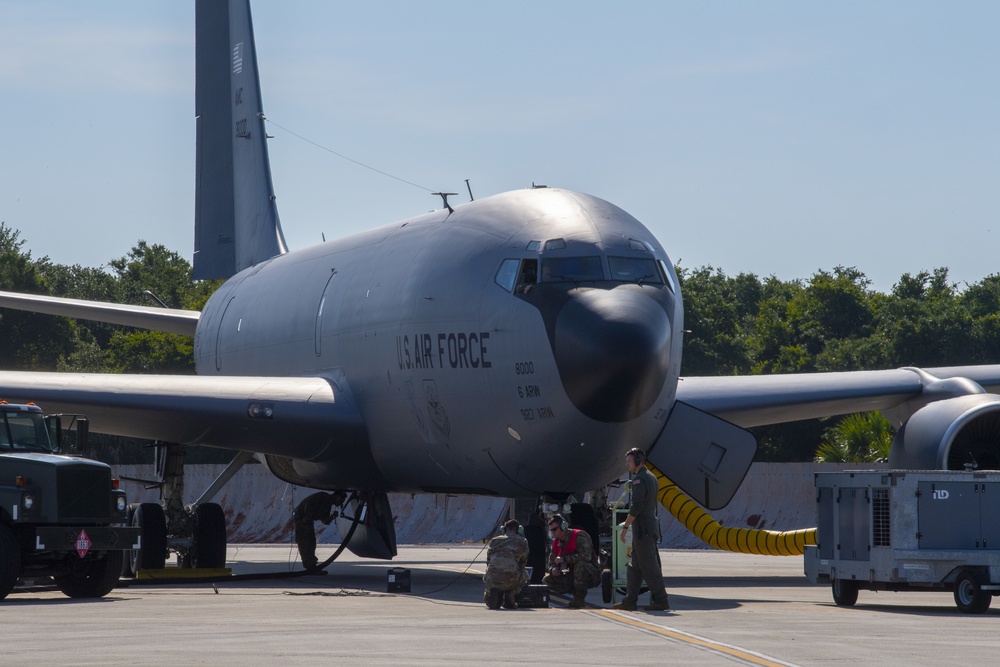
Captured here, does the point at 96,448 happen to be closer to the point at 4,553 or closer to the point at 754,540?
the point at 754,540

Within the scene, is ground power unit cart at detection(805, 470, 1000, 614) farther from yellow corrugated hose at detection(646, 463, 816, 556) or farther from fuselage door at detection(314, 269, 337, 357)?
fuselage door at detection(314, 269, 337, 357)

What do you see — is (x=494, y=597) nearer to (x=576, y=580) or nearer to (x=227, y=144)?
(x=576, y=580)

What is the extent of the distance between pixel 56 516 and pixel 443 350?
482 centimetres

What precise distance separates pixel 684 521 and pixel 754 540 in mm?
1439

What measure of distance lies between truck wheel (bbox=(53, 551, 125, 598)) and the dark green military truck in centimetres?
1

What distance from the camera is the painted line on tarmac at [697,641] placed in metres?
10.0

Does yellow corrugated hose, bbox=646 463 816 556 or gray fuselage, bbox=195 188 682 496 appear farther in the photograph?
yellow corrugated hose, bbox=646 463 816 556

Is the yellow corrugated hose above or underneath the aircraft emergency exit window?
underneath

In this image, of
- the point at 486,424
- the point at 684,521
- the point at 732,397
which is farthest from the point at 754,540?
the point at 486,424

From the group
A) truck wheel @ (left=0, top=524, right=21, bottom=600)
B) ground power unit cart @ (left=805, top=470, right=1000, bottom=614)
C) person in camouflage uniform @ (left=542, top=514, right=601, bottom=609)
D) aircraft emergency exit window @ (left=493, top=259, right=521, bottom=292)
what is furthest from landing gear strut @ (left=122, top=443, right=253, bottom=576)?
ground power unit cart @ (left=805, top=470, right=1000, bottom=614)

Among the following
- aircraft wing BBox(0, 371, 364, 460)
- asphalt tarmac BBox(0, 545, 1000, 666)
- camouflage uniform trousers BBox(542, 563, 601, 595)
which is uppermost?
aircraft wing BBox(0, 371, 364, 460)

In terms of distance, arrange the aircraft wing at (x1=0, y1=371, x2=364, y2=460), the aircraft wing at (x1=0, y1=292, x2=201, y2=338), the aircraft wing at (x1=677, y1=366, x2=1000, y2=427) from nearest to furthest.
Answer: the aircraft wing at (x1=0, y1=371, x2=364, y2=460) < the aircraft wing at (x1=677, y1=366, x2=1000, y2=427) < the aircraft wing at (x1=0, y1=292, x2=201, y2=338)

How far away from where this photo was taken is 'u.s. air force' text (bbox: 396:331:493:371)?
1734 centimetres

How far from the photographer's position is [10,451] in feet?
57.2
